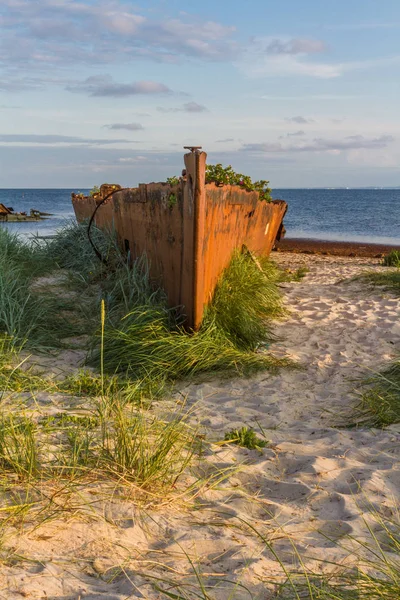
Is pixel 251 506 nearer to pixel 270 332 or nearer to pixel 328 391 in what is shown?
pixel 328 391

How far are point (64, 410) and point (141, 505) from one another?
1207 mm

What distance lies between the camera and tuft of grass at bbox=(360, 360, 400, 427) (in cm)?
390

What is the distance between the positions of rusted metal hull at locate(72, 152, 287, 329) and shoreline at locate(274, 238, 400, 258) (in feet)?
34.6

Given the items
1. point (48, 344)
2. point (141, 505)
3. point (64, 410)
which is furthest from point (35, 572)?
point (48, 344)

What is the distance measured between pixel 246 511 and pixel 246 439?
0.78 m

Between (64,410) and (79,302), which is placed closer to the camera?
(64,410)

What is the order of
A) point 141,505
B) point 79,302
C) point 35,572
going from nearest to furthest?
point 35,572 → point 141,505 → point 79,302

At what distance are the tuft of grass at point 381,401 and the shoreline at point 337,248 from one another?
1287 centimetres

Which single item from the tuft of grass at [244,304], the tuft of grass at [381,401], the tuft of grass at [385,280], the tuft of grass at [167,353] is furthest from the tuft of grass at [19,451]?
the tuft of grass at [385,280]

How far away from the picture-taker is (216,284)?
240 inches

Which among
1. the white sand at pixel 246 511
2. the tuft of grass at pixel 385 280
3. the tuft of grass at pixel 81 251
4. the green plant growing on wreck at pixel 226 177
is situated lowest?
the white sand at pixel 246 511

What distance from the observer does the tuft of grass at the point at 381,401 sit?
3.90 metres

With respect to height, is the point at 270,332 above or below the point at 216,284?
below

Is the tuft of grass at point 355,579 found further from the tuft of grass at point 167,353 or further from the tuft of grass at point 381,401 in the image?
the tuft of grass at point 167,353
